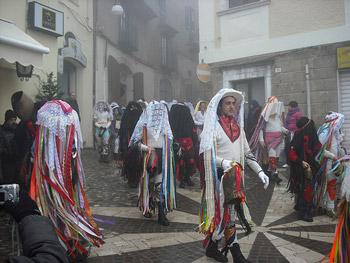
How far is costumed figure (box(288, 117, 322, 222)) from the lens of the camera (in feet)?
20.2

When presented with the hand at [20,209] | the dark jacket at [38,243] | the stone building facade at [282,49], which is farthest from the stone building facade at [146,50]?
the dark jacket at [38,243]

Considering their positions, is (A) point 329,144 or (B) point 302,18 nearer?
(A) point 329,144

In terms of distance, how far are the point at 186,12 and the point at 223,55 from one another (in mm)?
14532

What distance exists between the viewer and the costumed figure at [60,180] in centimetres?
414

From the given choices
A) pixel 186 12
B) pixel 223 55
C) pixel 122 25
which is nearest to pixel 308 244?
pixel 223 55

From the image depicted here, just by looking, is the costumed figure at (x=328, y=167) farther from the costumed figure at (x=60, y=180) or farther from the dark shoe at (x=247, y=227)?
the costumed figure at (x=60, y=180)

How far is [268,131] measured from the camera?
377 inches

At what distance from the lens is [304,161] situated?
619 cm

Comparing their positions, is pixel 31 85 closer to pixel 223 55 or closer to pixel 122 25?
pixel 223 55

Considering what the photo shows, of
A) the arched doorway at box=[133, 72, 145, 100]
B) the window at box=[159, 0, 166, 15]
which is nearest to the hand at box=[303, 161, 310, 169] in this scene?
the arched doorway at box=[133, 72, 145, 100]

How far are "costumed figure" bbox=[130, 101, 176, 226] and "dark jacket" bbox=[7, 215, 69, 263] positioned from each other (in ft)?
14.1

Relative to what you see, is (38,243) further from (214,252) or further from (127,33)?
(127,33)

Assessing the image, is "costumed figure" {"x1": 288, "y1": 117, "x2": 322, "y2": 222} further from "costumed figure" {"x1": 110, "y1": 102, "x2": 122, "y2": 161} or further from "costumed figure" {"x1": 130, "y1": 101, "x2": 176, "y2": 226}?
"costumed figure" {"x1": 110, "y1": 102, "x2": 122, "y2": 161}

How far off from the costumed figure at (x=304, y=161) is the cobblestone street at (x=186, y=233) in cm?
28
